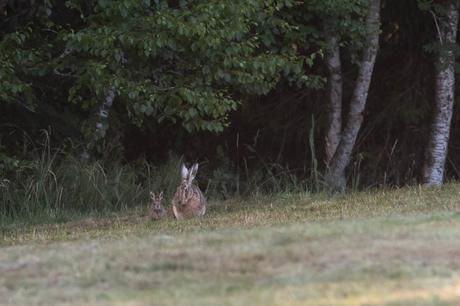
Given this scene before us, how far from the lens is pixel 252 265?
7617mm

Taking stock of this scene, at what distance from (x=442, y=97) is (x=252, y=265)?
11.9 m

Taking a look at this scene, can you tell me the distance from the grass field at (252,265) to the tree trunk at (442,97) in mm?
7782

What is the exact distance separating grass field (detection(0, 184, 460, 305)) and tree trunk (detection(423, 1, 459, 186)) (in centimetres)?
778

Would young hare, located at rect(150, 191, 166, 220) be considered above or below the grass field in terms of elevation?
below

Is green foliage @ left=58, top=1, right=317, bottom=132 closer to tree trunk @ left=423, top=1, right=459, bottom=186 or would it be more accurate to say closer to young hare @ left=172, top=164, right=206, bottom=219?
young hare @ left=172, top=164, right=206, bottom=219

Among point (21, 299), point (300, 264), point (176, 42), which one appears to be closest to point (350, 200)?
point (176, 42)

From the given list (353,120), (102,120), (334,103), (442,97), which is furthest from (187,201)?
(442,97)

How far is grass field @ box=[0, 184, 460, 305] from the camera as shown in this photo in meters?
6.71

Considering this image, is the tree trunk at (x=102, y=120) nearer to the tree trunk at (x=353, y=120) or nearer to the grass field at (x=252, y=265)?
the tree trunk at (x=353, y=120)

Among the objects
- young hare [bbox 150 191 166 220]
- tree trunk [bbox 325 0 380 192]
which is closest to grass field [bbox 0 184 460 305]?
young hare [bbox 150 191 166 220]

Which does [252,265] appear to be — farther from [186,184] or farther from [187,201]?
[186,184]

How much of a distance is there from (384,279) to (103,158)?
38.3 feet

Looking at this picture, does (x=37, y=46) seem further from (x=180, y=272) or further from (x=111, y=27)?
(x=180, y=272)

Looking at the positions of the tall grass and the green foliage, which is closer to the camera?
the green foliage
